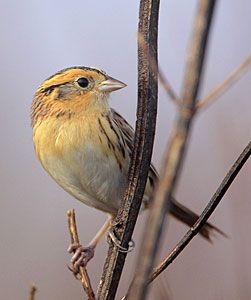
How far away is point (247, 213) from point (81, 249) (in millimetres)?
603

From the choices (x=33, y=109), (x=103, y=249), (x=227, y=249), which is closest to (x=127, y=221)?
(x=33, y=109)

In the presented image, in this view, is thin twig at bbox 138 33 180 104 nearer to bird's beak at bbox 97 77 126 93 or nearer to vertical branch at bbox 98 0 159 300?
vertical branch at bbox 98 0 159 300

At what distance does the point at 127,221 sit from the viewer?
4.70 feet

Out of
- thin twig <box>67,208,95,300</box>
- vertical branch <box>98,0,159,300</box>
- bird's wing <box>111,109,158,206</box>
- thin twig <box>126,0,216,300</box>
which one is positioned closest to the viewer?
thin twig <box>126,0,216,300</box>

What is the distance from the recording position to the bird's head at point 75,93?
2225mm

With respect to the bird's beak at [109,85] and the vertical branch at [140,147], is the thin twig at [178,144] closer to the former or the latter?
the vertical branch at [140,147]

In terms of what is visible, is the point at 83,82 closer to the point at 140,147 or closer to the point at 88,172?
the point at 88,172

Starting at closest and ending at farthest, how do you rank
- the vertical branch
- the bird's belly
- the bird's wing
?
the vertical branch, the bird's belly, the bird's wing

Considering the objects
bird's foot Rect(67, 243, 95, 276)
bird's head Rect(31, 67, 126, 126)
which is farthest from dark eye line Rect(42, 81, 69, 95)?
bird's foot Rect(67, 243, 95, 276)

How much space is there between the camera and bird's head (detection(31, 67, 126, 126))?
7.30 ft

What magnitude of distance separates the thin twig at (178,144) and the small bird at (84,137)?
143 cm

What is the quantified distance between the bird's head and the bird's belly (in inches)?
5.3

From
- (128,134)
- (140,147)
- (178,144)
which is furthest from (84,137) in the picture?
(178,144)

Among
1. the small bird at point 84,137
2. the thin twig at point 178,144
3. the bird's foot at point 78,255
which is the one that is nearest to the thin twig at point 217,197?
the thin twig at point 178,144
